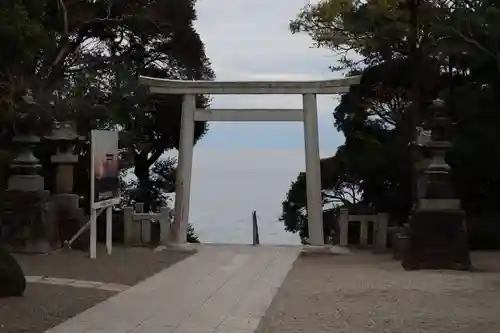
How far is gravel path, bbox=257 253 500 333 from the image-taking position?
Result: 8070 mm

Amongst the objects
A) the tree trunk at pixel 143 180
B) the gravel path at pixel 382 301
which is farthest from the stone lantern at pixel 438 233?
the tree trunk at pixel 143 180

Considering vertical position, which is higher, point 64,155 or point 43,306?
point 64,155

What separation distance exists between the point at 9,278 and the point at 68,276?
2.19 metres

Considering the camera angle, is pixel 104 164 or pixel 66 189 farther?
pixel 66 189

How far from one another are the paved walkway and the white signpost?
4.99 feet

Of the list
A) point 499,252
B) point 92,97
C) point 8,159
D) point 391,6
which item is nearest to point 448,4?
point 391,6

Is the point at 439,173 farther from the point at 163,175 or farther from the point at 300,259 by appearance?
the point at 163,175

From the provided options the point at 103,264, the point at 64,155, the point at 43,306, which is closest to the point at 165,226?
the point at 64,155

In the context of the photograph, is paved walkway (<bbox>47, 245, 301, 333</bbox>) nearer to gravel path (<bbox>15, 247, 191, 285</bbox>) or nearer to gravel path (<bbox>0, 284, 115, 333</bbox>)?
gravel path (<bbox>0, 284, 115, 333</bbox>)

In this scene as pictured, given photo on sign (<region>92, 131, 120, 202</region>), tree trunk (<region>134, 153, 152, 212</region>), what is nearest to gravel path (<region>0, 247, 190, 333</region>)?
photo on sign (<region>92, 131, 120, 202</region>)

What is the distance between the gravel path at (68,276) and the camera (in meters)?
8.07

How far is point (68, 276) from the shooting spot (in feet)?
36.8

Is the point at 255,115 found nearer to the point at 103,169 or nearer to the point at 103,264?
the point at 103,169

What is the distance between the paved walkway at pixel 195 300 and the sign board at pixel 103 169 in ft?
5.46
